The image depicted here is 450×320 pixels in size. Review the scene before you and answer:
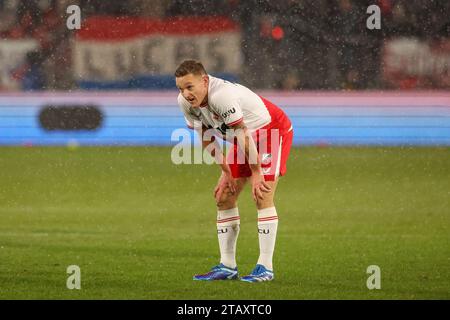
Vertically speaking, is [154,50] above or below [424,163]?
above

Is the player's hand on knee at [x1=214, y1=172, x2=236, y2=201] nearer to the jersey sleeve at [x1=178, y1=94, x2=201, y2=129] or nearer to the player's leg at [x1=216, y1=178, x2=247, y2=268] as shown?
the player's leg at [x1=216, y1=178, x2=247, y2=268]

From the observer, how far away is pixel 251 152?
25.0 feet

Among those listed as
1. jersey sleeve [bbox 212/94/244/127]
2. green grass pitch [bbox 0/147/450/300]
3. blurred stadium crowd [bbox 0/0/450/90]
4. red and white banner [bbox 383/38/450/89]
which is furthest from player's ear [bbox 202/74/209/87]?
red and white banner [bbox 383/38/450/89]

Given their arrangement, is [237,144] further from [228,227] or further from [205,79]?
[228,227]

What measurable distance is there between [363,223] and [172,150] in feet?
21.3

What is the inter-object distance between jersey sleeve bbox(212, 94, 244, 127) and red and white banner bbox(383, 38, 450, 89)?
12.1 metres

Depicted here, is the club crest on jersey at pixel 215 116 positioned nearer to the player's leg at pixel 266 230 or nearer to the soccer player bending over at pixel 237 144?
the soccer player bending over at pixel 237 144

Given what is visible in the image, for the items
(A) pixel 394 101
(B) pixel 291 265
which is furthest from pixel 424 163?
(B) pixel 291 265

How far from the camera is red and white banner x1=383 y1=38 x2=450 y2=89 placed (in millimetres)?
19531

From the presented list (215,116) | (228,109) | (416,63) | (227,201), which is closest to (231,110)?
(228,109)

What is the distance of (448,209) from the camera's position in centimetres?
1252

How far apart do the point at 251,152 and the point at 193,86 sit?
60 cm

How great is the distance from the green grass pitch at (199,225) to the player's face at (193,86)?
133cm

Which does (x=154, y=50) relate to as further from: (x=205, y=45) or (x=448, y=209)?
(x=448, y=209)
